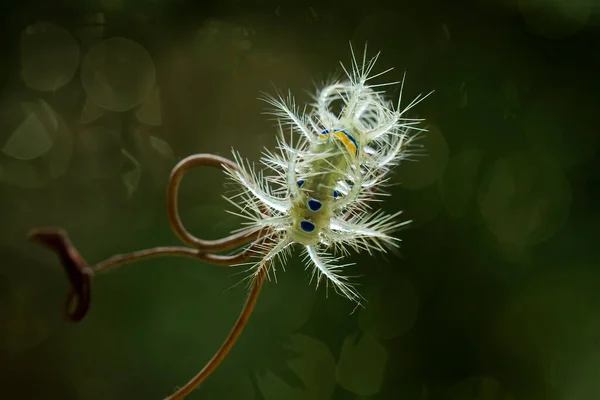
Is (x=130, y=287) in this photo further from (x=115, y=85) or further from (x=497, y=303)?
(x=497, y=303)

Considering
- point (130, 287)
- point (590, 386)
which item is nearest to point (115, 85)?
point (130, 287)

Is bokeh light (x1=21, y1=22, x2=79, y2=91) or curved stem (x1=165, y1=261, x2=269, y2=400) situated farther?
bokeh light (x1=21, y1=22, x2=79, y2=91)

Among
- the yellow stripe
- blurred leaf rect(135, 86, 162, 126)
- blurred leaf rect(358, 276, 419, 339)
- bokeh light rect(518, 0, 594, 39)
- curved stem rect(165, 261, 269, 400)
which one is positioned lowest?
curved stem rect(165, 261, 269, 400)

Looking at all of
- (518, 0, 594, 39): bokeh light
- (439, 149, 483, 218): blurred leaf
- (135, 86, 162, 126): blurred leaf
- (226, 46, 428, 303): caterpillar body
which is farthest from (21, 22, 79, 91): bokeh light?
(518, 0, 594, 39): bokeh light

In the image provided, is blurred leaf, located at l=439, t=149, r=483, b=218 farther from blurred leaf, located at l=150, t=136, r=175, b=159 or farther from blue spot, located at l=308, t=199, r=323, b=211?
blue spot, located at l=308, t=199, r=323, b=211

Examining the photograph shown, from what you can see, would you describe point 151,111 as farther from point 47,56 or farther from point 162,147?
point 47,56

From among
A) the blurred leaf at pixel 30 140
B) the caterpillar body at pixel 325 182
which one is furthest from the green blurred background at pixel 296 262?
the caterpillar body at pixel 325 182

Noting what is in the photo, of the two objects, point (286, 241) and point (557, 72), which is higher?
point (557, 72)

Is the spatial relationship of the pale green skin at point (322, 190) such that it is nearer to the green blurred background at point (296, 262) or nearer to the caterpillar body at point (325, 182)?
the caterpillar body at point (325, 182)
